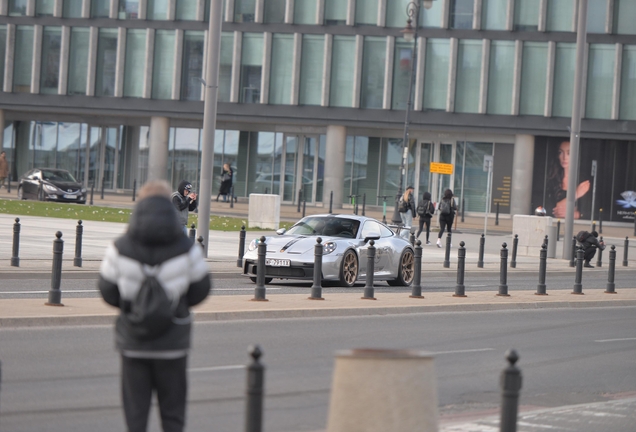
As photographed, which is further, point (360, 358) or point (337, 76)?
point (337, 76)

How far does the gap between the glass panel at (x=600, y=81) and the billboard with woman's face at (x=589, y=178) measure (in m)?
1.62

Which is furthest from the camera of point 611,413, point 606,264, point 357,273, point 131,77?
point 131,77

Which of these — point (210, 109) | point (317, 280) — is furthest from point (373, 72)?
point (317, 280)

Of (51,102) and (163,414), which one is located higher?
(51,102)

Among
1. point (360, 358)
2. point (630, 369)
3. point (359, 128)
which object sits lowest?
point (630, 369)

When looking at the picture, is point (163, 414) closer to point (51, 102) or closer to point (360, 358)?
point (360, 358)

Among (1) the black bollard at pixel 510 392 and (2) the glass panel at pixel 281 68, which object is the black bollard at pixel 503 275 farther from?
(2) the glass panel at pixel 281 68

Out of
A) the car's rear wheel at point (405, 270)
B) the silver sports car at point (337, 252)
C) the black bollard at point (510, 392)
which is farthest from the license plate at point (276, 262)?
the black bollard at point (510, 392)

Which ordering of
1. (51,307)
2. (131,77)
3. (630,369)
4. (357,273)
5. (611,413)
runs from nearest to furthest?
(611,413)
(630,369)
(51,307)
(357,273)
(131,77)

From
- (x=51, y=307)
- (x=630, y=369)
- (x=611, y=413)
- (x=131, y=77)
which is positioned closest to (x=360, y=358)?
(x=611, y=413)

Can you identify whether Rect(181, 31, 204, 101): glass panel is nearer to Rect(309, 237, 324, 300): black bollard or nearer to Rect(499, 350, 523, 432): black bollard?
Rect(309, 237, 324, 300): black bollard

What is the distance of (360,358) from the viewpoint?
5.86m

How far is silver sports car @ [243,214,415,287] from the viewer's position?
63.4ft

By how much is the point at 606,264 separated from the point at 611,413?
83.3 ft
